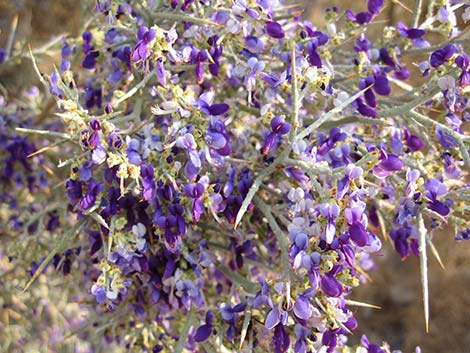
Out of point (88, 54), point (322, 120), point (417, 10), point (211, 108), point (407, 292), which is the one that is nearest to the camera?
point (322, 120)

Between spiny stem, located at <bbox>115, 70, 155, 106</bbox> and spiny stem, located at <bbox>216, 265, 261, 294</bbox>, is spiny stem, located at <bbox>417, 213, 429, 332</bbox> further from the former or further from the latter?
spiny stem, located at <bbox>115, 70, 155, 106</bbox>

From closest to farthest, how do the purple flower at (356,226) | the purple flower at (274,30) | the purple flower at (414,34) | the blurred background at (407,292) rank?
the purple flower at (356,226)
the purple flower at (274,30)
the purple flower at (414,34)
the blurred background at (407,292)

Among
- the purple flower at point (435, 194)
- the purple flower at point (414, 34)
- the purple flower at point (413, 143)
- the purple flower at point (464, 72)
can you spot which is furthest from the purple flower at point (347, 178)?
the purple flower at point (414, 34)

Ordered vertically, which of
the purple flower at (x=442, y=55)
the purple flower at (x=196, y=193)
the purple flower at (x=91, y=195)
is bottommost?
the purple flower at (x=91, y=195)

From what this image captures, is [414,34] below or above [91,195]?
above

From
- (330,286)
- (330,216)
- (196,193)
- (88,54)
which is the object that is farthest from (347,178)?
(88,54)

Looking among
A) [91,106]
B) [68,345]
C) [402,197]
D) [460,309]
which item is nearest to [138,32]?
[91,106]

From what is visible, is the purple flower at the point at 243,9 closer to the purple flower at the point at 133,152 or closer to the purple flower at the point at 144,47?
the purple flower at the point at 144,47

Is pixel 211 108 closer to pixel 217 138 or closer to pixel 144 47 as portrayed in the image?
pixel 217 138
